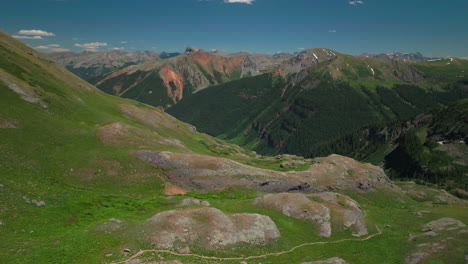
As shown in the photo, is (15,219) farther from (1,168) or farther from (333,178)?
(333,178)

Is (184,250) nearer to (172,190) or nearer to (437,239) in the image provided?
Answer: (172,190)

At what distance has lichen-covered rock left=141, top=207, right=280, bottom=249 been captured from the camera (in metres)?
36.4

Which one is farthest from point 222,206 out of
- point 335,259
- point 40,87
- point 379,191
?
point 40,87

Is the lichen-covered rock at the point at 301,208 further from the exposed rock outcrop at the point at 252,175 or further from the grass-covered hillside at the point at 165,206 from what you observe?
the exposed rock outcrop at the point at 252,175

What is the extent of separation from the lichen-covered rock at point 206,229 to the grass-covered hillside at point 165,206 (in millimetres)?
160

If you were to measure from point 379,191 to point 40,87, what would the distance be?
122937 mm

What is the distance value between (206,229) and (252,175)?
127ft

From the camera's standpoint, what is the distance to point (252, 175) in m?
76.8

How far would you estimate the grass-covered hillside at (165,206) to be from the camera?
3494cm

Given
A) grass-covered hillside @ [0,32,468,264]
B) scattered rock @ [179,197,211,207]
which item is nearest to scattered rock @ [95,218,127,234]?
grass-covered hillside @ [0,32,468,264]

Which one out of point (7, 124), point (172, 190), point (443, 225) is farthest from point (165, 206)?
point (443, 225)

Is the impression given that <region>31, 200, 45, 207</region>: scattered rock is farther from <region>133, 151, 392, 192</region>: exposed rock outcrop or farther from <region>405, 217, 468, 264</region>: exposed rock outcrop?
<region>405, 217, 468, 264</region>: exposed rock outcrop

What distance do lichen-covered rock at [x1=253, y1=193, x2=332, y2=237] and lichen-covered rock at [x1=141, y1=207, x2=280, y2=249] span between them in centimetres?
902

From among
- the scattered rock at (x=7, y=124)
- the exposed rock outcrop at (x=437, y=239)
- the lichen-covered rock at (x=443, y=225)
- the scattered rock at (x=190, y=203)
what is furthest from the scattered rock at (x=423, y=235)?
the scattered rock at (x=7, y=124)
